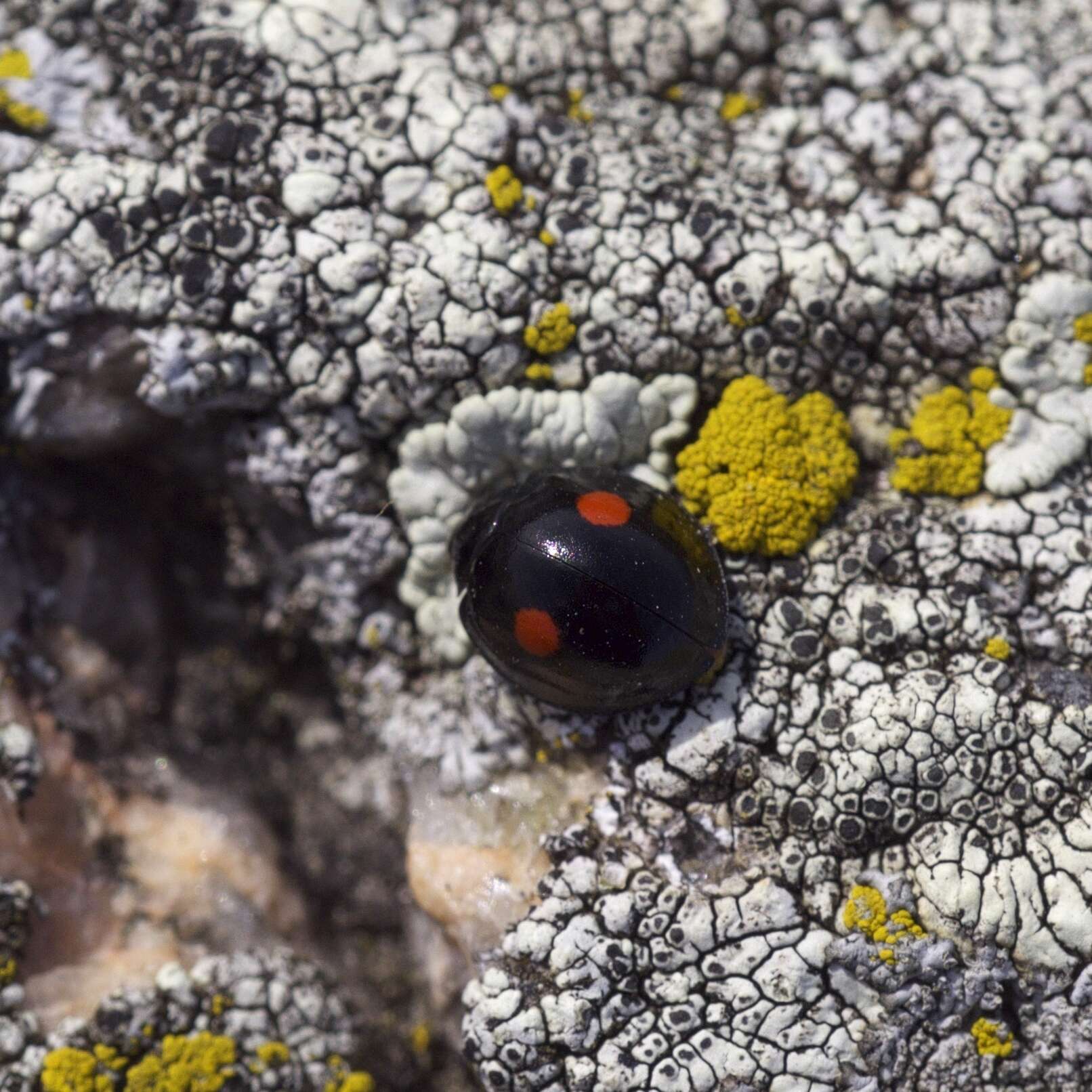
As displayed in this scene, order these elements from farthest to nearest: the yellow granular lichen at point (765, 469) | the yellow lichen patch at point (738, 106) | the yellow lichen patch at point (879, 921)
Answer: the yellow lichen patch at point (738, 106) → the yellow granular lichen at point (765, 469) → the yellow lichen patch at point (879, 921)

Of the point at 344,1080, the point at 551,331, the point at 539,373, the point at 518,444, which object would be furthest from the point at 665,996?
the point at 551,331

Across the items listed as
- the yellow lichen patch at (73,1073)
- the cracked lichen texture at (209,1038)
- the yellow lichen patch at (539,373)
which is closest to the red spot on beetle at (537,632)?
the yellow lichen patch at (539,373)

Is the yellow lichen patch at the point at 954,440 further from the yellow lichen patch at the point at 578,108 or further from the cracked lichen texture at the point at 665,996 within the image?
the yellow lichen patch at the point at 578,108

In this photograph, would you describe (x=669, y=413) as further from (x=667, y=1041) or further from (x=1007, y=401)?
(x=667, y=1041)

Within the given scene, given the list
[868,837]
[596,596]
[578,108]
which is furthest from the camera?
[578,108]

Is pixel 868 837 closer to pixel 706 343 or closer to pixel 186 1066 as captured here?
pixel 706 343

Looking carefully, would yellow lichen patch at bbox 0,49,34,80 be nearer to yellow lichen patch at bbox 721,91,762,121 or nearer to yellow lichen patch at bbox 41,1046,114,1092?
yellow lichen patch at bbox 721,91,762,121

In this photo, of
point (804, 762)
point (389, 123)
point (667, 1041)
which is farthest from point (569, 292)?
point (667, 1041)
